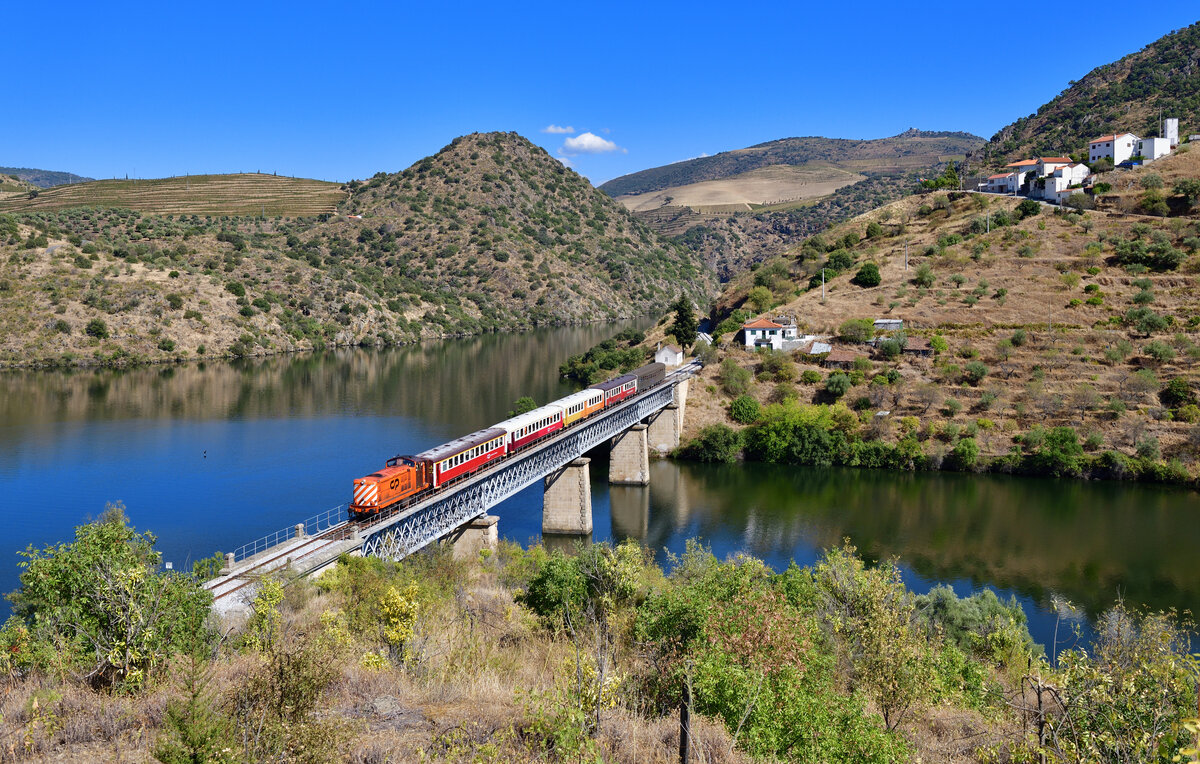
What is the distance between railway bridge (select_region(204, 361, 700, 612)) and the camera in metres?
27.4

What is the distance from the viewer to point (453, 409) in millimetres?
81562

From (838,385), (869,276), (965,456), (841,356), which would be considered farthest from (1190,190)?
(965,456)

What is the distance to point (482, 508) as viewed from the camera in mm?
39469

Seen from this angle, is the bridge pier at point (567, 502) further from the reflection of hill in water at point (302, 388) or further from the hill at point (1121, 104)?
the hill at point (1121, 104)

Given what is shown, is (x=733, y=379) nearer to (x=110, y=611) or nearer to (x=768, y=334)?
(x=768, y=334)

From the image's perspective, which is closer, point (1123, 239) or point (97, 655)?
point (97, 655)

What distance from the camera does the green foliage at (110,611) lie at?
42.4 feet

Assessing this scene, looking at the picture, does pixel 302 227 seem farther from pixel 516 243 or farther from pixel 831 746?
pixel 831 746

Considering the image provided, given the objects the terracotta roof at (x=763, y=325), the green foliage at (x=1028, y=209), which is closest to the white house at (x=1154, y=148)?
the green foliage at (x=1028, y=209)

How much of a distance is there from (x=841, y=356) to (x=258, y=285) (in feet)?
347

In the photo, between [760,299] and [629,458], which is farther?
[760,299]

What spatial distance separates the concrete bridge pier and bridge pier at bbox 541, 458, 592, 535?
1195 cm

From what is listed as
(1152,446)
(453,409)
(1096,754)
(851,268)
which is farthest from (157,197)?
(1096,754)

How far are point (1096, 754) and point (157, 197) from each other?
229 meters
